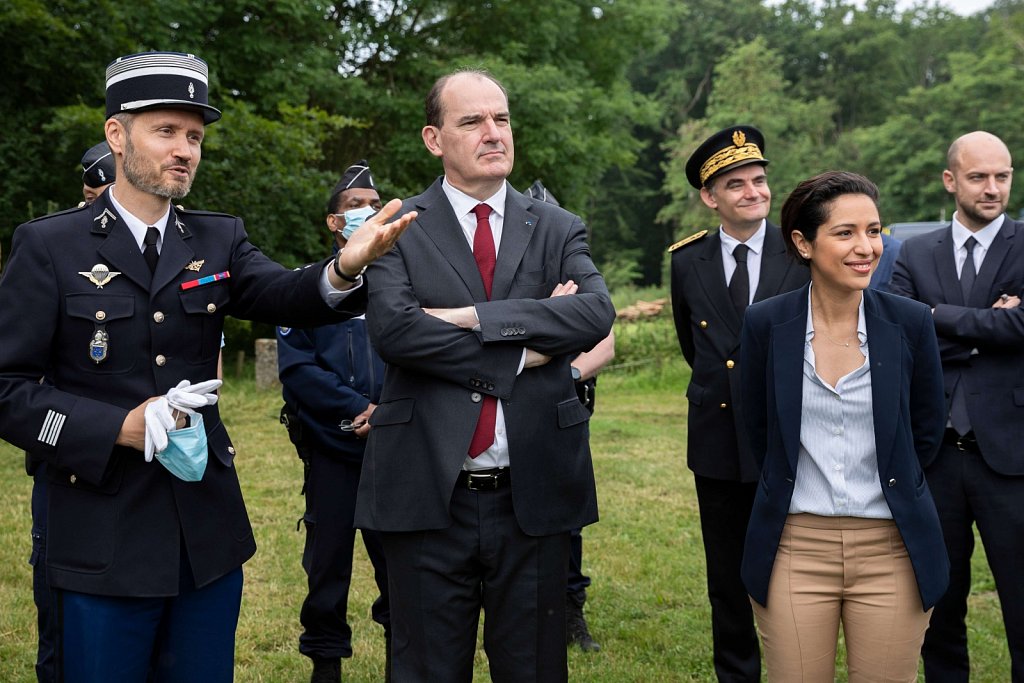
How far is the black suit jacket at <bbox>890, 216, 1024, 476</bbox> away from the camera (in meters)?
4.24

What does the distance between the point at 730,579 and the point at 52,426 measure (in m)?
2.97

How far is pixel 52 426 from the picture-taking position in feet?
9.59

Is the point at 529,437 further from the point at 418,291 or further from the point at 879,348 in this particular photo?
the point at 879,348

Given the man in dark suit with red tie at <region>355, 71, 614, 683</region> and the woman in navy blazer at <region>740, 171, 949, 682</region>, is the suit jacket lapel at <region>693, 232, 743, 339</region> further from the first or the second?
the man in dark suit with red tie at <region>355, 71, 614, 683</region>

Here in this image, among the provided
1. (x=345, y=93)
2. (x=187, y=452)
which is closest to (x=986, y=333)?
(x=187, y=452)

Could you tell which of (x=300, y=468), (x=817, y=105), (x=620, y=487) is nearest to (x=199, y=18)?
(x=300, y=468)

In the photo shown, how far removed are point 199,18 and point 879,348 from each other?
50.0ft

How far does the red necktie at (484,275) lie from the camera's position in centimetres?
331

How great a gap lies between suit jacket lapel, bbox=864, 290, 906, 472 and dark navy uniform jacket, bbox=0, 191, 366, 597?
5.86 ft

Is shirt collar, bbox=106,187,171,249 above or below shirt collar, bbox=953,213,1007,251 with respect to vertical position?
below

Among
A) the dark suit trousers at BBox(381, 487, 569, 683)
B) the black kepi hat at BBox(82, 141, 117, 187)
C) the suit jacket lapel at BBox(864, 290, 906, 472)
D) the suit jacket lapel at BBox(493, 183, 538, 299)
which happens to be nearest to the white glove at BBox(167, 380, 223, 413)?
the dark suit trousers at BBox(381, 487, 569, 683)

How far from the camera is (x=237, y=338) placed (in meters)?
18.0

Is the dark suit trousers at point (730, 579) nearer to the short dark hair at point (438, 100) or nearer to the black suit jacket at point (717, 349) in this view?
the black suit jacket at point (717, 349)

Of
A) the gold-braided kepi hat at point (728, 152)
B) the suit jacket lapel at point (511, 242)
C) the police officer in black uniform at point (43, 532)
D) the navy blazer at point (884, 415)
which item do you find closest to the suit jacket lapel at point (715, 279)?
the gold-braided kepi hat at point (728, 152)
